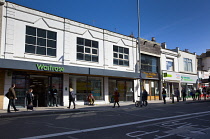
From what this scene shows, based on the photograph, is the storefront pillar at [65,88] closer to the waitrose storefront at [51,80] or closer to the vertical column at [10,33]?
the waitrose storefront at [51,80]

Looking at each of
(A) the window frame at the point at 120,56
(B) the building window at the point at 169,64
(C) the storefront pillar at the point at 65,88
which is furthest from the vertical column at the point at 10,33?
(B) the building window at the point at 169,64

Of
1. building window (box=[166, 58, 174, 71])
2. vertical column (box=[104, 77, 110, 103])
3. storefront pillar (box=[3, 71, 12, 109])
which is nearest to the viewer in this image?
storefront pillar (box=[3, 71, 12, 109])

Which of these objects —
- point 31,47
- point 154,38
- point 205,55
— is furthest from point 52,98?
point 205,55

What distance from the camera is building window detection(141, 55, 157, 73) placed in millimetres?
24769

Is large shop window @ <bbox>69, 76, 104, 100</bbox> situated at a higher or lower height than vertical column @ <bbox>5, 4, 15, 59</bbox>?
lower

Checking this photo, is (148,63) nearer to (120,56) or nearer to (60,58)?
(120,56)

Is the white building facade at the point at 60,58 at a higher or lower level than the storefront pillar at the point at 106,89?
higher

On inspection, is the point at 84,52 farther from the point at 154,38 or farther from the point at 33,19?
the point at 154,38

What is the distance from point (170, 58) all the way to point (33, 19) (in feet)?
68.5

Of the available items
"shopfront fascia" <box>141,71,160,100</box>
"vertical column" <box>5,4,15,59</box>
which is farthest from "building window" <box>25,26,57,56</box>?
"shopfront fascia" <box>141,71,160,100</box>

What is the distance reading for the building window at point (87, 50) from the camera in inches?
727

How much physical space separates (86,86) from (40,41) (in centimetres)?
615

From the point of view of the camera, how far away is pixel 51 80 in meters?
16.5

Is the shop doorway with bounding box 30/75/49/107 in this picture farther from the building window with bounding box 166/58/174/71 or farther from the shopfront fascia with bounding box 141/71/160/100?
the building window with bounding box 166/58/174/71
